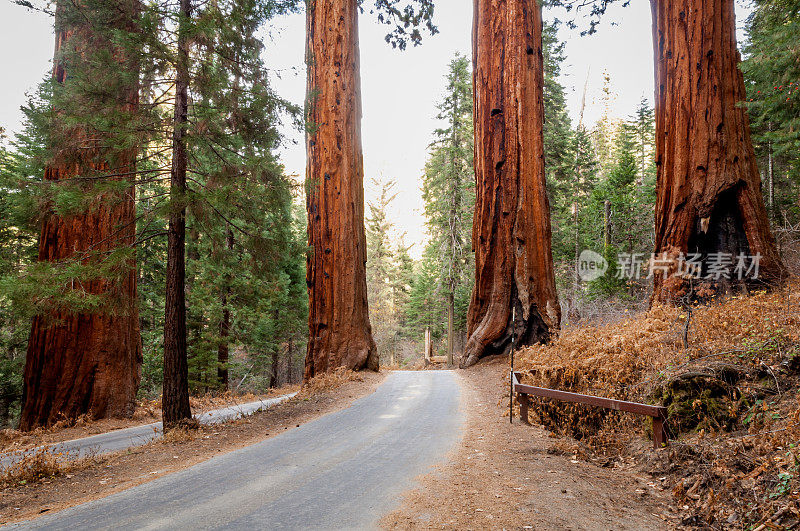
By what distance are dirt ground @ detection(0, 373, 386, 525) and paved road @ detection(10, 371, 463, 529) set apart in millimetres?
353

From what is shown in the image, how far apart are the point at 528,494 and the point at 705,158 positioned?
7985 mm

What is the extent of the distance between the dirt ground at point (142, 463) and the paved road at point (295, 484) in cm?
35

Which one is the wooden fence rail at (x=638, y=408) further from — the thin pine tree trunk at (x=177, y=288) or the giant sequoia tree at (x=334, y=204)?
the giant sequoia tree at (x=334, y=204)

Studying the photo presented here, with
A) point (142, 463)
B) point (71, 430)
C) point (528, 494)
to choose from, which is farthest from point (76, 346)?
point (528, 494)

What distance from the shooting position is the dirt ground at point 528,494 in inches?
129

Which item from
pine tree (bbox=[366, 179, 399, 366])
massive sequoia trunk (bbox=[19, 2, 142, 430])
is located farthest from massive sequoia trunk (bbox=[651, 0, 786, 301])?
pine tree (bbox=[366, 179, 399, 366])

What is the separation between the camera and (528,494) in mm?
3758

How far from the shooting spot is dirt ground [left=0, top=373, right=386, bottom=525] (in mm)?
4074

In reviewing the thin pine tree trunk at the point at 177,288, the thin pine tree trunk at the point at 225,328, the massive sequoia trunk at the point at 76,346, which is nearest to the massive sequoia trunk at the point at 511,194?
the thin pine tree trunk at the point at 177,288

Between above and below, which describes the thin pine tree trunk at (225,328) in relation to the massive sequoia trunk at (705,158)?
below

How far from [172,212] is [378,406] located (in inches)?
202

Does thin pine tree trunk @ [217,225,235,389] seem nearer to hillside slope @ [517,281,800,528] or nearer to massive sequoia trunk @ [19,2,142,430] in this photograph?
massive sequoia trunk @ [19,2,142,430]

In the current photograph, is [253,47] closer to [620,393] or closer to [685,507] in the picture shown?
[620,393]

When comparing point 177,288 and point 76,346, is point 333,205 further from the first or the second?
point 76,346
